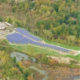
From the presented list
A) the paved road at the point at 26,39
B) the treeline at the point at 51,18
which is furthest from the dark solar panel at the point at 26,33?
the treeline at the point at 51,18

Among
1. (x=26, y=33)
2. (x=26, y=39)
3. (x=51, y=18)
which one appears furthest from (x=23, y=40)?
(x=51, y=18)

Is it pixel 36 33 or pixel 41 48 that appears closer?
pixel 41 48

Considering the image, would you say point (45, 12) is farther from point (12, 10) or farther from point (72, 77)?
point (72, 77)

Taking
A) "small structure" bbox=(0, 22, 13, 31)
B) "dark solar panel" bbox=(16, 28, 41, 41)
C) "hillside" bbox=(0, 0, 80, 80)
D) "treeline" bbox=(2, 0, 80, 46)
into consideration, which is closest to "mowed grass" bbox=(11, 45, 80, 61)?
"hillside" bbox=(0, 0, 80, 80)

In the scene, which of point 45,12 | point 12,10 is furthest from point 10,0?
point 45,12

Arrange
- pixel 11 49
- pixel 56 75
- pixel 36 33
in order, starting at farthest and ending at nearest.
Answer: pixel 36 33 < pixel 11 49 < pixel 56 75

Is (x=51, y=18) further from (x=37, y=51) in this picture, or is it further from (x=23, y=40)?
(x=37, y=51)

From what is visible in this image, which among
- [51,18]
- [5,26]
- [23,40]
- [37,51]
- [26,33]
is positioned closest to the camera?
[37,51]

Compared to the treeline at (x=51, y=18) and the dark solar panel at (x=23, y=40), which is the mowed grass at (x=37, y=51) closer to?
the dark solar panel at (x=23, y=40)
